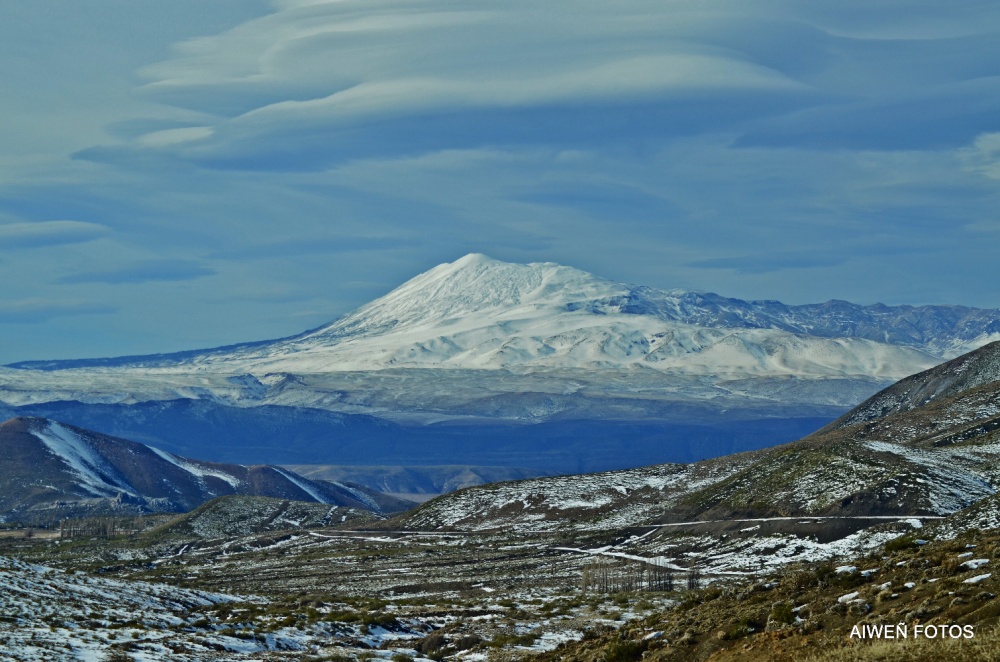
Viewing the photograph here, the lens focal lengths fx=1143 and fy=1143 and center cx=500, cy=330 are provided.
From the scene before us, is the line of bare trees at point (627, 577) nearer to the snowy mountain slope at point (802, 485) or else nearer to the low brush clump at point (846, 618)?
the snowy mountain slope at point (802, 485)

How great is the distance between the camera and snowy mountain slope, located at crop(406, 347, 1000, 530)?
114750 millimetres

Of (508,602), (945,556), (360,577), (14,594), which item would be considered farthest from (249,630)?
(360,577)

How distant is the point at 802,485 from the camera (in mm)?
126688

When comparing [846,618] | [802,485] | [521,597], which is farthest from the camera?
→ [802,485]

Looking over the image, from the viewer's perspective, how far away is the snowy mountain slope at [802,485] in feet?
376

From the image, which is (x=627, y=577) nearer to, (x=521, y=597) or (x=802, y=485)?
(x=521, y=597)

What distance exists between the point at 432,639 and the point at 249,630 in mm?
8050

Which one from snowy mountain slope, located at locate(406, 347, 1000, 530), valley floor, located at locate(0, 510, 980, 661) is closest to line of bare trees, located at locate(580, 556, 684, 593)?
valley floor, located at locate(0, 510, 980, 661)

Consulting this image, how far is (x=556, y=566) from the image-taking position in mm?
107812

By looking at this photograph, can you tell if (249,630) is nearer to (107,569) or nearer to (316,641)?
(316,641)

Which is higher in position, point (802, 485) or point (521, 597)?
point (521, 597)

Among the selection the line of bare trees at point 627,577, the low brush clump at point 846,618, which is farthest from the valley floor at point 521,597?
the line of bare trees at point 627,577

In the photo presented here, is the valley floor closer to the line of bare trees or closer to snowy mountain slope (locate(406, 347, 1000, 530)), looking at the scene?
the line of bare trees

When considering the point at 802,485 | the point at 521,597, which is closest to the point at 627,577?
the point at 521,597
